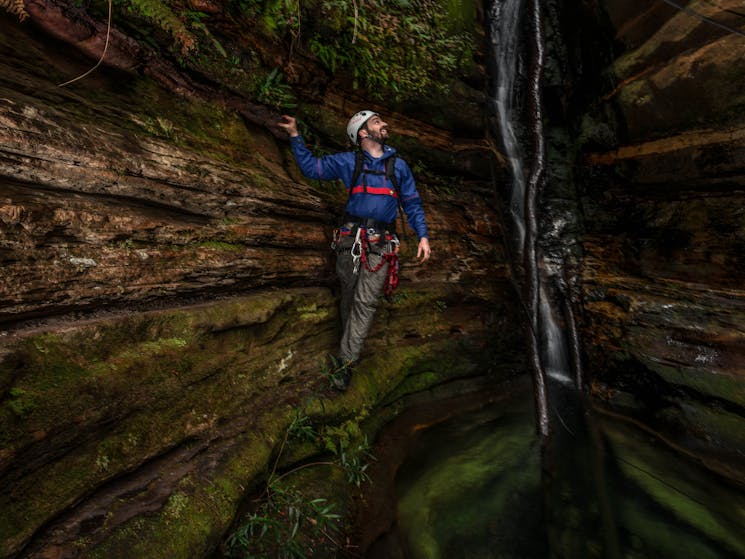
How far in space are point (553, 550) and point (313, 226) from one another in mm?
5397

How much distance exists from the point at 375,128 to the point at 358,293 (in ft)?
8.31

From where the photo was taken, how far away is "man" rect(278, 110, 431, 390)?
500 cm

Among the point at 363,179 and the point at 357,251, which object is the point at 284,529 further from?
the point at 363,179

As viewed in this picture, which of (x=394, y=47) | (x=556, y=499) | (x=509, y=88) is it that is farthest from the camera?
(x=509, y=88)

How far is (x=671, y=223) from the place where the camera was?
7.05 meters

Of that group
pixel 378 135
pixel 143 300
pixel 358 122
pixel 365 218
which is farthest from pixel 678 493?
pixel 143 300

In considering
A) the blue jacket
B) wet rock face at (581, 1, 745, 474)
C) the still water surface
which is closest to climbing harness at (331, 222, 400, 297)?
the blue jacket

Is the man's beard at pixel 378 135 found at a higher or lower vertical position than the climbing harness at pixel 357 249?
higher

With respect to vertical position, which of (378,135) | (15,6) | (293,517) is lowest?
(293,517)

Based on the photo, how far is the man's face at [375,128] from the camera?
5098 mm

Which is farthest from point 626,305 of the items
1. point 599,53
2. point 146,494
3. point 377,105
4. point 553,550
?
point 146,494

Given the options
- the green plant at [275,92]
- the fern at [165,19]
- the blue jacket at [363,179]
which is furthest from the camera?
the green plant at [275,92]

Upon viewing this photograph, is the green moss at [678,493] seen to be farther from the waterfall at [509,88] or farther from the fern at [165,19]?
the fern at [165,19]

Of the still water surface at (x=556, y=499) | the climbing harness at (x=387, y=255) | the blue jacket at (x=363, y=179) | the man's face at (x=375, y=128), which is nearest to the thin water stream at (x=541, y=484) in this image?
the still water surface at (x=556, y=499)
